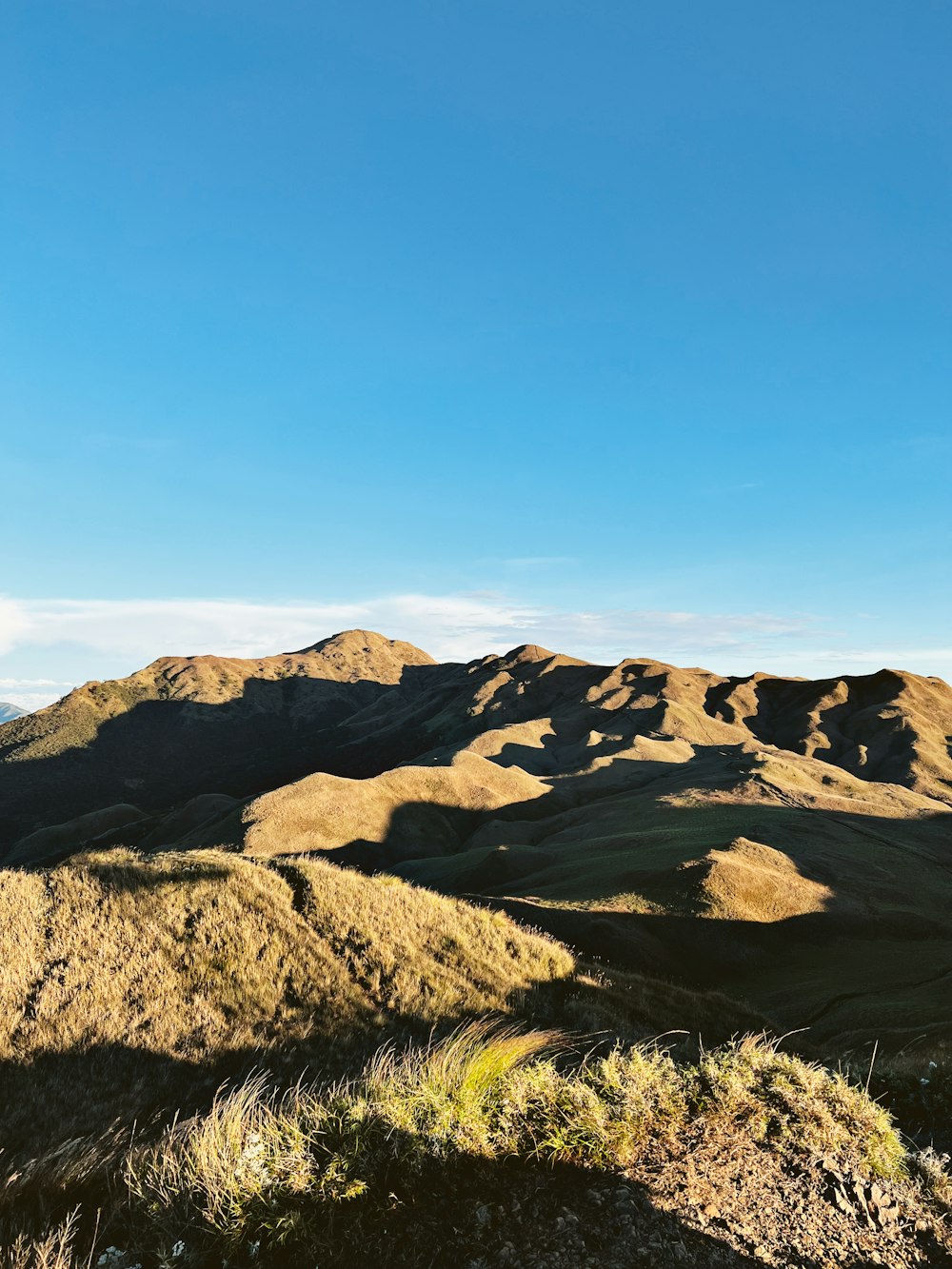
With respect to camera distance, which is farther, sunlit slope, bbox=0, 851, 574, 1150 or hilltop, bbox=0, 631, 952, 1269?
sunlit slope, bbox=0, 851, 574, 1150

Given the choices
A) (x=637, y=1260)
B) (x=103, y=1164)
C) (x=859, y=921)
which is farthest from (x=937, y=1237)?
(x=859, y=921)

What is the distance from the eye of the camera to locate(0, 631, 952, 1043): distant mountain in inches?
1389

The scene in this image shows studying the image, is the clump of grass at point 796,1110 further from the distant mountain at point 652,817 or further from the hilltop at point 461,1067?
the distant mountain at point 652,817

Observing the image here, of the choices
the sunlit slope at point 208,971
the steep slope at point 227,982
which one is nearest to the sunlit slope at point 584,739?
the steep slope at point 227,982

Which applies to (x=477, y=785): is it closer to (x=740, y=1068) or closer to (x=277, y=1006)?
(x=277, y=1006)

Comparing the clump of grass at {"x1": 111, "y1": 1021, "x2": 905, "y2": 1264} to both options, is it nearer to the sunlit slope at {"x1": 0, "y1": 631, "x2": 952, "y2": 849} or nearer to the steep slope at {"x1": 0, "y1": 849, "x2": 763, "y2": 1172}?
the steep slope at {"x1": 0, "y1": 849, "x2": 763, "y2": 1172}

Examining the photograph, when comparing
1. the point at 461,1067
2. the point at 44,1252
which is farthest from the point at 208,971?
the point at 44,1252

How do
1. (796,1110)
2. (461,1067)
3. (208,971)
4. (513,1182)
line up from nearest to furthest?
1. (513,1182)
2. (461,1067)
3. (796,1110)
4. (208,971)

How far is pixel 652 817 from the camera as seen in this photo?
69.3 m

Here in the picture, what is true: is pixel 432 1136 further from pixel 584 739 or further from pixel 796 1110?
pixel 584 739

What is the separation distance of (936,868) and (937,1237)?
60.3 meters

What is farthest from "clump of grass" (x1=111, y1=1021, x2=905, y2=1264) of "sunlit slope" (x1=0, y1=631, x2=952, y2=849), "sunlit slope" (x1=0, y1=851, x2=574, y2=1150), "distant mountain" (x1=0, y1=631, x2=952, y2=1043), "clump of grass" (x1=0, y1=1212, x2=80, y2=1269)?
"sunlit slope" (x1=0, y1=631, x2=952, y2=849)

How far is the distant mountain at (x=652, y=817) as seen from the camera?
35.3 metres

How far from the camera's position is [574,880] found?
4859 centimetres
